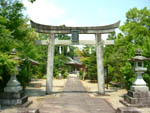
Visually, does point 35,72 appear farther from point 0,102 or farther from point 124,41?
point 0,102

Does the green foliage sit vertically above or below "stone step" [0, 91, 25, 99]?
above

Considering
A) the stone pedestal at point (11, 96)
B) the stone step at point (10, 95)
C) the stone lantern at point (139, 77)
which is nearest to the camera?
the stone pedestal at point (11, 96)

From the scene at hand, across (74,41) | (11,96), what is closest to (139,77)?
(74,41)

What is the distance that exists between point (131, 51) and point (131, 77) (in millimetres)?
1735

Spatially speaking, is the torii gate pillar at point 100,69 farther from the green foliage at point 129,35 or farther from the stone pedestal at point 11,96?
the stone pedestal at point 11,96

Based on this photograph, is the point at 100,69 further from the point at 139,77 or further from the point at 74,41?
the point at 139,77

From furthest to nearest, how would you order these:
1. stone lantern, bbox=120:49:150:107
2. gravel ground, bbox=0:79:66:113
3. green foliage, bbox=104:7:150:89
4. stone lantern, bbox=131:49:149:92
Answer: green foliage, bbox=104:7:150:89 → stone lantern, bbox=131:49:149:92 → stone lantern, bbox=120:49:150:107 → gravel ground, bbox=0:79:66:113

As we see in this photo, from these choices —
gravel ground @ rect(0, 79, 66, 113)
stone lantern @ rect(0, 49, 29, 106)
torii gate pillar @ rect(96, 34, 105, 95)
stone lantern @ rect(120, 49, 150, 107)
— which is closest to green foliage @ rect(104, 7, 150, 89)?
torii gate pillar @ rect(96, 34, 105, 95)

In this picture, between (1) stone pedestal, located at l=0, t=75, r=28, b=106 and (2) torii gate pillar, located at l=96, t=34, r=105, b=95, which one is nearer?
(1) stone pedestal, located at l=0, t=75, r=28, b=106

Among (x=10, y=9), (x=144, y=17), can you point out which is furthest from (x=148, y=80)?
(x=144, y=17)

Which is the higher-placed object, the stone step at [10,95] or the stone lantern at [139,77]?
the stone lantern at [139,77]

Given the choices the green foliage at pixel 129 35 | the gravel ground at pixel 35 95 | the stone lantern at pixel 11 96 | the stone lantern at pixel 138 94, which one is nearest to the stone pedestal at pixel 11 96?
the stone lantern at pixel 11 96

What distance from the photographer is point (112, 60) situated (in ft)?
54.1

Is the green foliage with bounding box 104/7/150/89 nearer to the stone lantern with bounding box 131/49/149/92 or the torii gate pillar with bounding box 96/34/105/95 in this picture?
the torii gate pillar with bounding box 96/34/105/95
